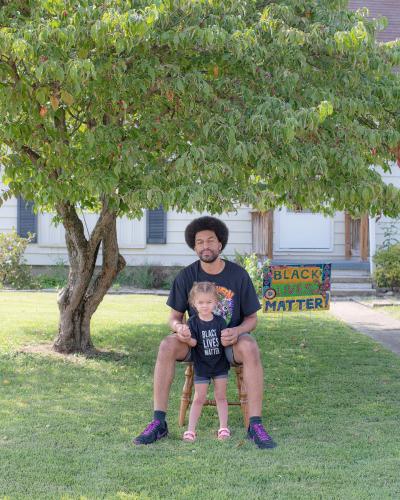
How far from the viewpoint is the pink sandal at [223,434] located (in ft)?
17.3

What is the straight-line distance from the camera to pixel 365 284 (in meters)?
15.5

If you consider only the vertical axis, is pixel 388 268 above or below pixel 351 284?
above

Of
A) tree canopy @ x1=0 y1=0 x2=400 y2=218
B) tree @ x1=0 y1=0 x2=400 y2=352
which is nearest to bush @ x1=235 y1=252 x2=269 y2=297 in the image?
tree @ x1=0 y1=0 x2=400 y2=352

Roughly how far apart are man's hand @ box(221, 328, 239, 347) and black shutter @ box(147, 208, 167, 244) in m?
11.4

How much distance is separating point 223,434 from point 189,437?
0.24 meters

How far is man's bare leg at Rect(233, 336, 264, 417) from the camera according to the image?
5277 mm

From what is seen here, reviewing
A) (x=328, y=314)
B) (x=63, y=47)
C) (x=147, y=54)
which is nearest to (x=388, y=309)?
(x=328, y=314)

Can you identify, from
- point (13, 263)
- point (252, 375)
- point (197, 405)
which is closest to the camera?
point (252, 375)

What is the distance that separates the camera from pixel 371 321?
1166 centimetres

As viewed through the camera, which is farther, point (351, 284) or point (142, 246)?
point (142, 246)

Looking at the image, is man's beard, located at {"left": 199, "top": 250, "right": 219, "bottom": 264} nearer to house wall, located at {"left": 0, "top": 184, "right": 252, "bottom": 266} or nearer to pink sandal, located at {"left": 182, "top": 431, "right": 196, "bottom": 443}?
pink sandal, located at {"left": 182, "top": 431, "right": 196, "bottom": 443}

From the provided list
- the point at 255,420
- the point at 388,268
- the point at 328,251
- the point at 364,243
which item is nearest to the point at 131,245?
the point at 328,251

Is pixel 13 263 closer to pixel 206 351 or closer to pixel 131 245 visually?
A: pixel 131 245

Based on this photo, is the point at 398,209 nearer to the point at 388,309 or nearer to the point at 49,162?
the point at 49,162
